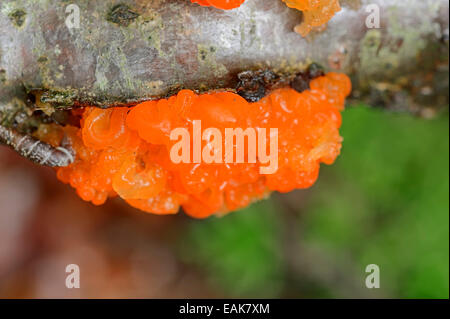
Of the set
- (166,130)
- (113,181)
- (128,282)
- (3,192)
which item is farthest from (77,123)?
(128,282)

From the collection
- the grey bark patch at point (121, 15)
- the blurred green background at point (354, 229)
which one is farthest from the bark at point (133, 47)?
the blurred green background at point (354, 229)

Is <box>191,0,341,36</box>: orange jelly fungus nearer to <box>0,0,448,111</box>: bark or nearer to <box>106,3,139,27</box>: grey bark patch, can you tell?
<box>0,0,448,111</box>: bark

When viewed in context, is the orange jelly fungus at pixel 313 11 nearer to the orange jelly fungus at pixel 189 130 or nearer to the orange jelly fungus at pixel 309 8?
the orange jelly fungus at pixel 309 8

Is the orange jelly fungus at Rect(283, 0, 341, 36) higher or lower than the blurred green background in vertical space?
higher

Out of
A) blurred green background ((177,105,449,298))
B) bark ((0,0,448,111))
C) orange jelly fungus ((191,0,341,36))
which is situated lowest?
blurred green background ((177,105,449,298))

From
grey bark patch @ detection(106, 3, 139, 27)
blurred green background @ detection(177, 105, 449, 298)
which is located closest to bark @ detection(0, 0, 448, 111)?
grey bark patch @ detection(106, 3, 139, 27)

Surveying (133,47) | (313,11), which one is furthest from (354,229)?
(133,47)

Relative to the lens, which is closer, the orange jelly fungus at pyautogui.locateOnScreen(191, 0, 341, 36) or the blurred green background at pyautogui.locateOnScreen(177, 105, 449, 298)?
the orange jelly fungus at pyautogui.locateOnScreen(191, 0, 341, 36)
